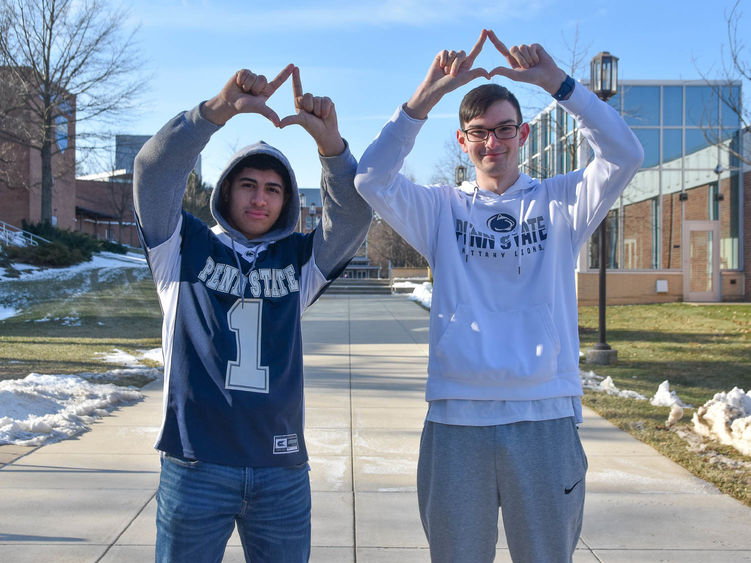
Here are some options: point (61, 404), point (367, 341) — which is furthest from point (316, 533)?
point (367, 341)

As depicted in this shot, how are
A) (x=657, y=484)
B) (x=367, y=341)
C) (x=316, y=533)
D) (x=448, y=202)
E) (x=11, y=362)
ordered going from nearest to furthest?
(x=448, y=202) < (x=316, y=533) < (x=657, y=484) < (x=11, y=362) < (x=367, y=341)

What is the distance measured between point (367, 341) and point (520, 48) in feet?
32.5

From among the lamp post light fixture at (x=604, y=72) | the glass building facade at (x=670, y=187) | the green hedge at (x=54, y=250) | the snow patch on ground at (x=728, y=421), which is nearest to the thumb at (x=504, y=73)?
the snow patch on ground at (x=728, y=421)

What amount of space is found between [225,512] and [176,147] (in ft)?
3.61

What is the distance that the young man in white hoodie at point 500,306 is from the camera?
209 cm

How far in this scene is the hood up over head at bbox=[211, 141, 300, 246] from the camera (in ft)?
7.52

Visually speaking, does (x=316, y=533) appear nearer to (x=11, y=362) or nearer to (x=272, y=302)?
(x=272, y=302)

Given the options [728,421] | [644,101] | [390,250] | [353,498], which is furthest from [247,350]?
[390,250]

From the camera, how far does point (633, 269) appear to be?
72.7 ft

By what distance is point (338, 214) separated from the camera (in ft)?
7.65

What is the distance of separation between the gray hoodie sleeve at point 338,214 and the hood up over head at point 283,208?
107 mm

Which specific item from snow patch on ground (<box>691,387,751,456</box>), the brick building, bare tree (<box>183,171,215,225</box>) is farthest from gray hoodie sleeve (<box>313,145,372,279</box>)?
the brick building

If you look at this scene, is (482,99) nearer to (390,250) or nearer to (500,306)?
(500,306)

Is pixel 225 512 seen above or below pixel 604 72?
below
